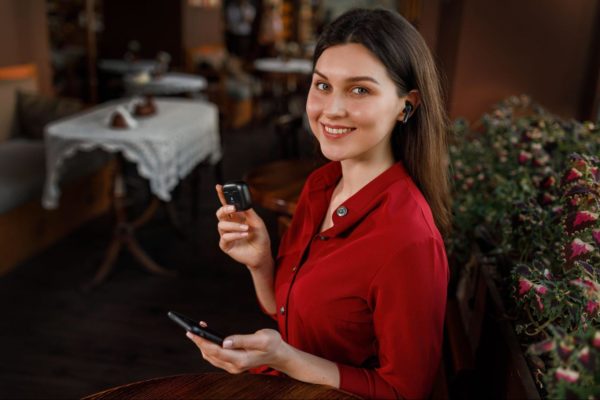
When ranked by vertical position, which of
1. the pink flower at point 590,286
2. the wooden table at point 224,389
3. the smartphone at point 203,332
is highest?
the pink flower at point 590,286

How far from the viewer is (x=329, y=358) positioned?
1.13 m

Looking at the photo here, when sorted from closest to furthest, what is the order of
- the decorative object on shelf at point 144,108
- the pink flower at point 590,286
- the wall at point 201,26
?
the pink flower at point 590,286, the decorative object on shelf at point 144,108, the wall at point 201,26

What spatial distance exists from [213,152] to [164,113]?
463 mm

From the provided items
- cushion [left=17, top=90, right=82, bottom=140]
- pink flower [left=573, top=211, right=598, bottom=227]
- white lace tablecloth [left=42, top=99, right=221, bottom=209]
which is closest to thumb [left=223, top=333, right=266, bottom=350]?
pink flower [left=573, top=211, right=598, bottom=227]

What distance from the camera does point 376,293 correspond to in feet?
3.26

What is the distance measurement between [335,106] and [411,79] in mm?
156

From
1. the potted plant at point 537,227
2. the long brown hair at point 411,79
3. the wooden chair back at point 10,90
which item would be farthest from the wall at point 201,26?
the long brown hair at point 411,79

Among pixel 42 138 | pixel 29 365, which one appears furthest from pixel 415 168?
pixel 42 138

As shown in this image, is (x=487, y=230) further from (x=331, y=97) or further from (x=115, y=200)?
(x=115, y=200)

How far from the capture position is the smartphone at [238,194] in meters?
1.13

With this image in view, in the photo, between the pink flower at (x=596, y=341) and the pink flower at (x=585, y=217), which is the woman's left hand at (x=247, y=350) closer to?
the pink flower at (x=596, y=341)

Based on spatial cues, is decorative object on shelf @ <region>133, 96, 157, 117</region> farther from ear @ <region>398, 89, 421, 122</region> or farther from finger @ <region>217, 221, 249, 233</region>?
ear @ <region>398, 89, 421, 122</region>

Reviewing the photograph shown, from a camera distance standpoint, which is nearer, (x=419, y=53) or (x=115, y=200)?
(x=419, y=53)

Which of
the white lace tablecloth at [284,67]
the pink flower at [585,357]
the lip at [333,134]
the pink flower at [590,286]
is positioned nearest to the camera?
the pink flower at [585,357]
